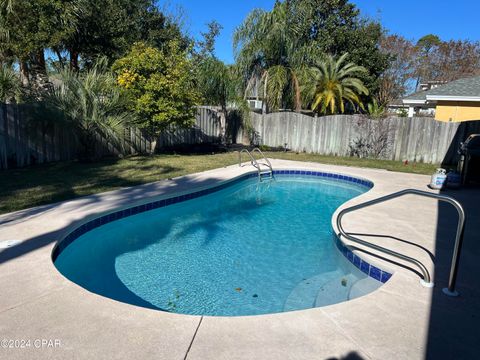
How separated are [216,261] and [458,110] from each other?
47.9ft

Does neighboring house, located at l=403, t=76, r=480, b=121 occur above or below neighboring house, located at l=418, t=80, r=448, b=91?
below

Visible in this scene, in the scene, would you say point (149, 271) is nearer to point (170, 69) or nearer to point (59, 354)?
point (59, 354)

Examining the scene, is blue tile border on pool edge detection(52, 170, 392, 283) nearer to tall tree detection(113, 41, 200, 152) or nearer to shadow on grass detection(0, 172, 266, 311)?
shadow on grass detection(0, 172, 266, 311)

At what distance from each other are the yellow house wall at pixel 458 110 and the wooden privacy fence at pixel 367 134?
3504 mm

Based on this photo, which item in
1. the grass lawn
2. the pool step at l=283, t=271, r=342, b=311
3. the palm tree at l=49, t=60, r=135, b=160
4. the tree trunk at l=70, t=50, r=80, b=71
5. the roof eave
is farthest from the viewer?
the tree trunk at l=70, t=50, r=80, b=71

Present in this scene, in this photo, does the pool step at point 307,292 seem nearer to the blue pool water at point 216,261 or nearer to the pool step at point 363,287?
the blue pool water at point 216,261

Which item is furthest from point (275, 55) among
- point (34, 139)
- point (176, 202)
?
point (176, 202)

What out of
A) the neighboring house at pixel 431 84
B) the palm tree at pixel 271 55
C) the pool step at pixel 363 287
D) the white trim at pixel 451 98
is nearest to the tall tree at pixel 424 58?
the neighboring house at pixel 431 84

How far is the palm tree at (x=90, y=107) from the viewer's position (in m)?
9.41

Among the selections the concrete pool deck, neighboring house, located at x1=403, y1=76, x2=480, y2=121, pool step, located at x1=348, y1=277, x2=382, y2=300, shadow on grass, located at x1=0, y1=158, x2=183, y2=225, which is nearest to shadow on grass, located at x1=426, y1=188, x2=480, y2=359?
the concrete pool deck

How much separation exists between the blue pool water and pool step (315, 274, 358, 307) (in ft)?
0.04

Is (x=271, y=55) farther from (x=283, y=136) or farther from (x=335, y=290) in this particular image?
(x=335, y=290)

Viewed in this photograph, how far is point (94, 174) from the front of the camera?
856 cm

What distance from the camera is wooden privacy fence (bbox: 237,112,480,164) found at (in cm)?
1209
